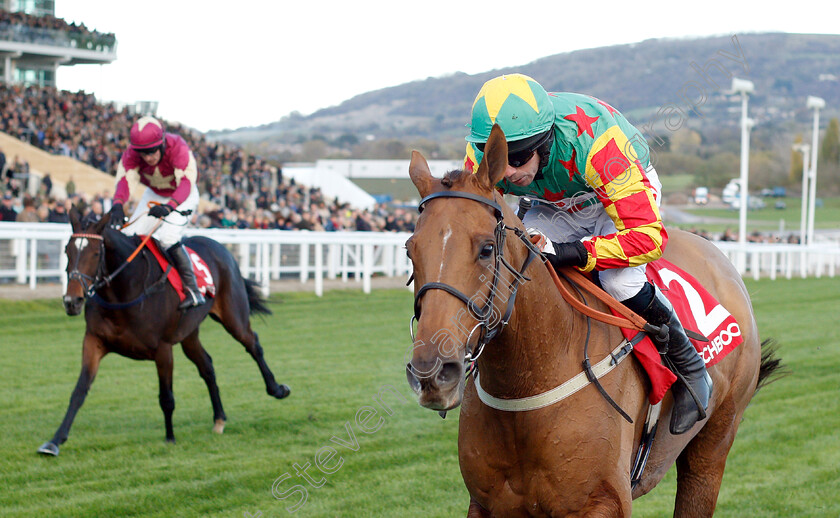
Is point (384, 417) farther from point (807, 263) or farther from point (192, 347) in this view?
point (807, 263)

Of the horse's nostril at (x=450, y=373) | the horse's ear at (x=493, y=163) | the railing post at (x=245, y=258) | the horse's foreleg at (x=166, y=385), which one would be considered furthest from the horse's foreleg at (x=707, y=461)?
the railing post at (x=245, y=258)

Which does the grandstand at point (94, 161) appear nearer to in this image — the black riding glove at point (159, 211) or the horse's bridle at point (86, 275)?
the black riding glove at point (159, 211)

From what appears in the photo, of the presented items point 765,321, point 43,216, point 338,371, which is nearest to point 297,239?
point 43,216

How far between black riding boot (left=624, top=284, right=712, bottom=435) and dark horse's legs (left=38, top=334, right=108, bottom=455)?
13.1 ft

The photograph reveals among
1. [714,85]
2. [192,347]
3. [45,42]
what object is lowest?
[192,347]

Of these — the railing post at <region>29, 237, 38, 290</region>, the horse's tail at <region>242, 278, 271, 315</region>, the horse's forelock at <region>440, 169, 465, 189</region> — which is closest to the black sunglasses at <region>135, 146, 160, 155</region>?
the horse's tail at <region>242, 278, 271, 315</region>

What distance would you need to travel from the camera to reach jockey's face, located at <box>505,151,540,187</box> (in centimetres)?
261

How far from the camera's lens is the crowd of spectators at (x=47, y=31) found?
34688 millimetres

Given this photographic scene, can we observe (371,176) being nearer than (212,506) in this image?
No

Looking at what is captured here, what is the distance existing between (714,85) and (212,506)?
10.6ft

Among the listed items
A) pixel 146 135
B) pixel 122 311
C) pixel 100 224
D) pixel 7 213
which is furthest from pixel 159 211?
pixel 7 213

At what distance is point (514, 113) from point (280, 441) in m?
3.96

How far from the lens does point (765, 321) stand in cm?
1276

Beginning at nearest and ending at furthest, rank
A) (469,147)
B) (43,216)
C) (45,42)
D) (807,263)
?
(469,147)
(43,216)
(807,263)
(45,42)
